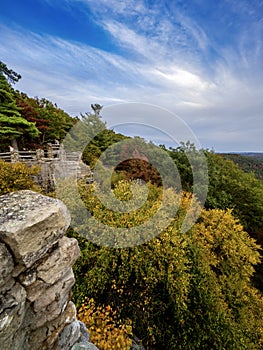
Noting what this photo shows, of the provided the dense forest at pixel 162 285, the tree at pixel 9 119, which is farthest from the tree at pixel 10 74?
the dense forest at pixel 162 285

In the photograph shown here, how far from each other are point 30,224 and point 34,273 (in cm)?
96

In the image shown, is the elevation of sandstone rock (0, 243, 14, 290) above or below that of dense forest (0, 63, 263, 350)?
above

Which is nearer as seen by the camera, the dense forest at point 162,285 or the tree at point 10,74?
the dense forest at point 162,285

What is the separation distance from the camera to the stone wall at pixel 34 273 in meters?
2.58

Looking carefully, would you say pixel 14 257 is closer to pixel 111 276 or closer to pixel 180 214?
pixel 111 276

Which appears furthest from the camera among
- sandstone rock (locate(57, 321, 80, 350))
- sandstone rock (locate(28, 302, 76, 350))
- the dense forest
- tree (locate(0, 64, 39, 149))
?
tree (locate(0, 64, 39, 149))

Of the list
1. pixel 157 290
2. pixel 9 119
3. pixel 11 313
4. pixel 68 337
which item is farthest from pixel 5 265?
pixel 9 119

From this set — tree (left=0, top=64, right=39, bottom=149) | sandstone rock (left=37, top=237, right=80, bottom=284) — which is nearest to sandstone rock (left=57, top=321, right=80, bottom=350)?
Result: sandstone rock (left=37, top=237, right=80, bottom=284)

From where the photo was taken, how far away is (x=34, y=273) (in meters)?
3.05

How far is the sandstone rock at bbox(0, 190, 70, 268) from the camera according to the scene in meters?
2.60

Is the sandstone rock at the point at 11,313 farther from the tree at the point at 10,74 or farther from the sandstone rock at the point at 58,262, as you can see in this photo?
the tree at the point at 10,74

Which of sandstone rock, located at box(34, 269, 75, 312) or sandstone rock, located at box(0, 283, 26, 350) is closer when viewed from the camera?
sandstone rock, located at box(0, 283, 26, 350)

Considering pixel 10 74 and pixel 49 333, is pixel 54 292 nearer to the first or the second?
pixel 49 333

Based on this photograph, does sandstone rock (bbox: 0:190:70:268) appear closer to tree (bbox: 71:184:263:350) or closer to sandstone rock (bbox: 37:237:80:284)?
sandstone rock (bbox: 37:237:80:284)
